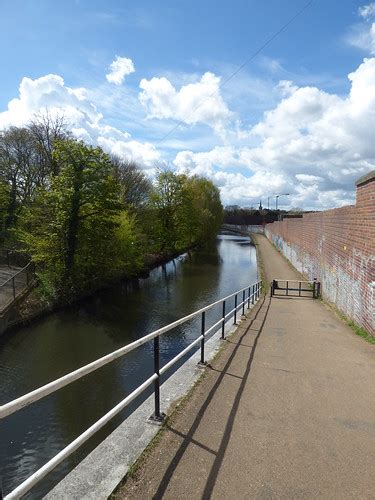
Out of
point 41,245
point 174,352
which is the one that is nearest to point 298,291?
point 174,352

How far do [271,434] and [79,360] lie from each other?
10.3 meters

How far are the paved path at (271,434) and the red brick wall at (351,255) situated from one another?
2513 mm

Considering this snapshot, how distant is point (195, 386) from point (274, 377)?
1.40 metres

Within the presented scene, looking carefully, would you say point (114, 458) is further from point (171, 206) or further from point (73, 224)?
point (171, 206)

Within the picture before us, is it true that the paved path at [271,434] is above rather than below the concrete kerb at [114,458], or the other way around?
below

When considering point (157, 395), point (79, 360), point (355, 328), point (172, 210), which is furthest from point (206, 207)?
point (157, 395)

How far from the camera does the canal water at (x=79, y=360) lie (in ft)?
26.3

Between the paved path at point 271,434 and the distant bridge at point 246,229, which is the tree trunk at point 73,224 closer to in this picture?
the paved path at point 271,434

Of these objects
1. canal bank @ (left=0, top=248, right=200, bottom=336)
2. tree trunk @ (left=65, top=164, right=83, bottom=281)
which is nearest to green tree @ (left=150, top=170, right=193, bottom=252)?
canal bank @ (left=0, top=248, right=200, bottom=336)

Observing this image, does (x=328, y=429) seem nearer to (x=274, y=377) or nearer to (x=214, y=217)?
(x=274, y=377)

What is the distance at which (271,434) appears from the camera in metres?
3.87

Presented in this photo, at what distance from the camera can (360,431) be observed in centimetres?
406

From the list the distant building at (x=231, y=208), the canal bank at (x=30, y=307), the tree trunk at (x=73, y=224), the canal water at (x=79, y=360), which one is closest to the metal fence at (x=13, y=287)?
the canal bank at (x=30, y=307)

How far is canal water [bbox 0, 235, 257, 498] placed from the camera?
8.01 meters
